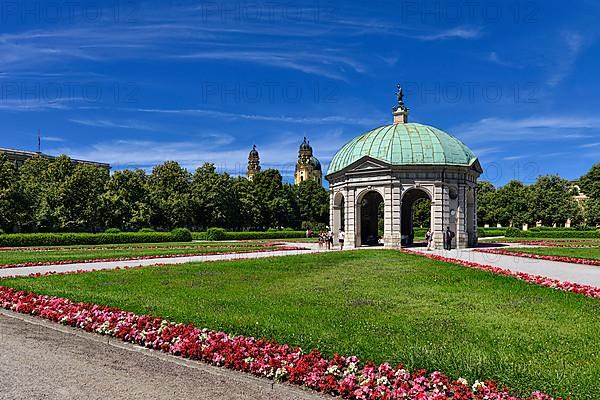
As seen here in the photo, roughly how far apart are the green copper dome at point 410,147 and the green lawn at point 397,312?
16.6m

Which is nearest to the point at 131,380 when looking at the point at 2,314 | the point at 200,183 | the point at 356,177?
the point at 2,314

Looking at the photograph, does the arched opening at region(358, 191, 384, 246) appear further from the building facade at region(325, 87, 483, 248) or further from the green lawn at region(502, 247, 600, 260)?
the green lawn at region(502, 247, 600, 260)

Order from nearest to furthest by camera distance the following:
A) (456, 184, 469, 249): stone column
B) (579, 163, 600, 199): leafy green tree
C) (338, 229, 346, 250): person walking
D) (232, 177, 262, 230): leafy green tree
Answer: (338, 229, 346, 250): person walking < (456, 184, 469, 249): stone column < (232, 177, 262, 230): leafy green tree < (579, 163, 600, 199): leafy green tree

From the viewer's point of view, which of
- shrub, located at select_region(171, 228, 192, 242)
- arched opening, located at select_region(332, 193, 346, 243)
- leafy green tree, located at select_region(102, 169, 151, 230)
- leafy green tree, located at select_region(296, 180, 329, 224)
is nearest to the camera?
arched opening, located at select_region(332, 193, 346, 243)

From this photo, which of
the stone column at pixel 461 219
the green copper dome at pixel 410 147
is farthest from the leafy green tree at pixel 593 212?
the stone column at pixel 461 219

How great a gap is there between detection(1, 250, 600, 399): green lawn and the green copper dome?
16605 millimetres

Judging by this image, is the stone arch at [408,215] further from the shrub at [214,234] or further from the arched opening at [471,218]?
the shrub at [214,234]

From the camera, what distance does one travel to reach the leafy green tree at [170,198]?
63062 millimetres

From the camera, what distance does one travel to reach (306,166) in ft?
521

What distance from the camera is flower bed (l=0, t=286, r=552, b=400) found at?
6375 millimetres

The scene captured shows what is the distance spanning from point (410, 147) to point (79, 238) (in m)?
28.3

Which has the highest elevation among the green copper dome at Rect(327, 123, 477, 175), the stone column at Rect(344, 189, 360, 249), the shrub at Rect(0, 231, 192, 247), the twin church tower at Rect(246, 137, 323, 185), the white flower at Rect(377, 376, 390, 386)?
the twin church tower at Rect(246, 137, 323, 185)

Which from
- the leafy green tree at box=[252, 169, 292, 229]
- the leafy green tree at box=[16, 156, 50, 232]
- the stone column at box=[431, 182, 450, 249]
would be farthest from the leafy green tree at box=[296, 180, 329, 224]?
the stone column at box=[431, 182, 450, 249]

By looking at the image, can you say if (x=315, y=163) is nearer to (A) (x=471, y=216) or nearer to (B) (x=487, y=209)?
(B) (x=487, y=209)
